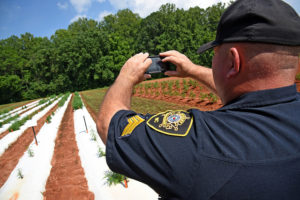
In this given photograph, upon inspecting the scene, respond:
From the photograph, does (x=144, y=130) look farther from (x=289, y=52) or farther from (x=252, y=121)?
(x=289, y=52)

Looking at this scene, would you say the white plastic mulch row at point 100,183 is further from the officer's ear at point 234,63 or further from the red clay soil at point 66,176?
the officer's ear at point 234,63

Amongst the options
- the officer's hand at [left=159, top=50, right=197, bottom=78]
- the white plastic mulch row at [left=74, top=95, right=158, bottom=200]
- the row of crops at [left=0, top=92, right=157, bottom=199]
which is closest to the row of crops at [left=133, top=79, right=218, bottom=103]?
the white plastic mulch row at [left=74, top=95, right=158, bottom=200]

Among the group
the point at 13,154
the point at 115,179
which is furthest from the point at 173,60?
the point at 13,154

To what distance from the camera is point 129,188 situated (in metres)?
3.11

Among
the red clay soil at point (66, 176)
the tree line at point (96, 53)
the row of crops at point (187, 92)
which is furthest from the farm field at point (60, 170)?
the tree line at point (96, 53)

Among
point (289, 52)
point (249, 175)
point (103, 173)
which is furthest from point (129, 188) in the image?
point (289, 52)

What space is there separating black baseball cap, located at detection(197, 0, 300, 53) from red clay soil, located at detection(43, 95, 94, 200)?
3.44 meters

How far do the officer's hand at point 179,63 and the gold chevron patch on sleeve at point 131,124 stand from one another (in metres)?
0.64

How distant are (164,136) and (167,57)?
77 centimetres

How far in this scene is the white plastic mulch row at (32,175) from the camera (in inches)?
137

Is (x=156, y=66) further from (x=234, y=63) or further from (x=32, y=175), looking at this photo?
(x=32, y=175)

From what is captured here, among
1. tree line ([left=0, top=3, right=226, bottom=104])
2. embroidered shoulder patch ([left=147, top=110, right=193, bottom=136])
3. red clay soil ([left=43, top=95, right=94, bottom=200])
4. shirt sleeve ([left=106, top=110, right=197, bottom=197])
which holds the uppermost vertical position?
tree line ([left=0, top=3, right=226, bottom=104])

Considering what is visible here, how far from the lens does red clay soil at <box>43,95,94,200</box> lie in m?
3.26

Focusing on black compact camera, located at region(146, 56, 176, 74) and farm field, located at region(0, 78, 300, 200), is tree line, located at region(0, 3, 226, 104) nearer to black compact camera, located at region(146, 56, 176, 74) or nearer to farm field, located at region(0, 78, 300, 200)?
farm field, located at region(0, 78, 300, 200)
